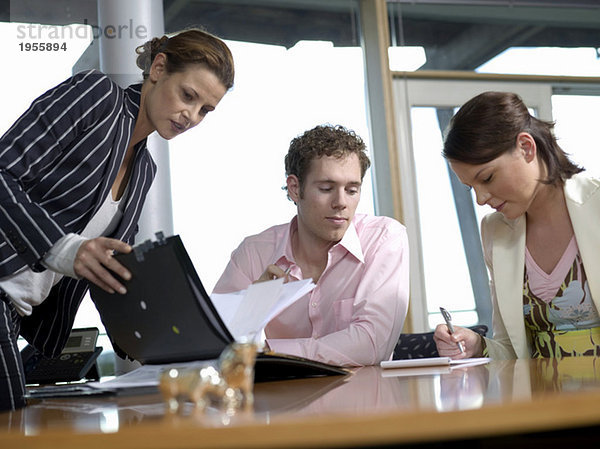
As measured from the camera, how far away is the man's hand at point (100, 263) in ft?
3.88

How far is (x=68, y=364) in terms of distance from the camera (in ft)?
7.38

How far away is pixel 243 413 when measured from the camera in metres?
0.69

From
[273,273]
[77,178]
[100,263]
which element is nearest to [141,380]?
[100,263]

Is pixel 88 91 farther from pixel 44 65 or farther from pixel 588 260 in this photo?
pixel 44 65

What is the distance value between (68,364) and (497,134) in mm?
1492

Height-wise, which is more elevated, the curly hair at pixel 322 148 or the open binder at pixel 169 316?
the curly hair at pixel 322 148

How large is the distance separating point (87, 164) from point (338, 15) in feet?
11.2

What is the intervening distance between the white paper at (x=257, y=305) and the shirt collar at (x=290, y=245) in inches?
32.6

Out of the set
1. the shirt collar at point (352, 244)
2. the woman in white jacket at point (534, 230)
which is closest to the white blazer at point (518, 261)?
the woman in white jacket at point (534, 230)

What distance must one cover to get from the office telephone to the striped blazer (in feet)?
1.66

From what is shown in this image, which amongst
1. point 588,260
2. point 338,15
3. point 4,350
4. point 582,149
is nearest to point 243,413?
point 4,350

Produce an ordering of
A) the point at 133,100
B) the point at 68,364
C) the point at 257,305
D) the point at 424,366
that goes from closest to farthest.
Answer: the point at 257,305, the point at 424,366, the point at 133,100, the point at 68,364

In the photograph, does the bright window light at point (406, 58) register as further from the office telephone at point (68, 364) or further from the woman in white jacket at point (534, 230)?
the office telephone at point (68, 364)

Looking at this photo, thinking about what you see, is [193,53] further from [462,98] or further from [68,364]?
[462,98]
